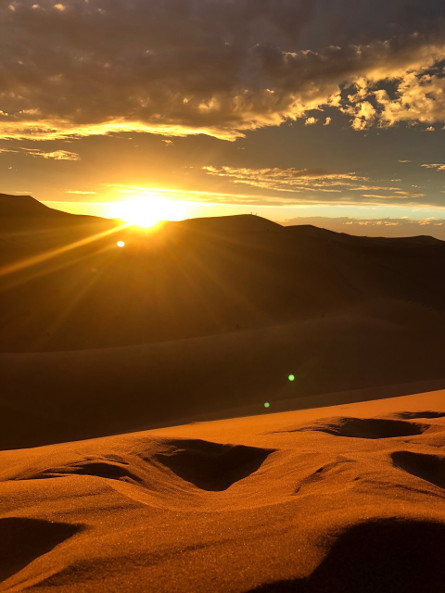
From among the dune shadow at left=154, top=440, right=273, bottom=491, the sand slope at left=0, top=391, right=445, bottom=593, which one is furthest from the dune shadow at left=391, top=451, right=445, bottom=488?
the dune shadow at left=154, top=440, right=273, bottom=491

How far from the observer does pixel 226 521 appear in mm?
2281

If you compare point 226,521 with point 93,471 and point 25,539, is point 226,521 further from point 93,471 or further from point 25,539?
point 93,471

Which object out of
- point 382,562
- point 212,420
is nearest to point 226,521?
point 382,562

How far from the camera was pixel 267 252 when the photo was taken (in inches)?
1211

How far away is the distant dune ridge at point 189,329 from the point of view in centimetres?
1045

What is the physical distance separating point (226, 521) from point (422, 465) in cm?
199

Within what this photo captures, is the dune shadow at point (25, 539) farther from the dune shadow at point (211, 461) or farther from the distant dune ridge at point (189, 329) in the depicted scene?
the distant dune ridge at point (189, 329)

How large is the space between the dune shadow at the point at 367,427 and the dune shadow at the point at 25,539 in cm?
332

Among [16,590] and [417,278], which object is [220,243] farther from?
[16,590]

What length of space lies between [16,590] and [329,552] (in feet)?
4.16

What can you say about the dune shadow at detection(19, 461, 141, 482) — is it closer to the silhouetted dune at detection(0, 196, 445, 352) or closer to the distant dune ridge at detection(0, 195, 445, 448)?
the distant dune ridge at detection(0, 195, 445, 448)

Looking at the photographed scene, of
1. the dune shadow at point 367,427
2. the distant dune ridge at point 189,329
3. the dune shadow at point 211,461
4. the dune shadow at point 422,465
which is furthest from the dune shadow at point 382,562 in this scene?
the distant dune ridge at point 189,329

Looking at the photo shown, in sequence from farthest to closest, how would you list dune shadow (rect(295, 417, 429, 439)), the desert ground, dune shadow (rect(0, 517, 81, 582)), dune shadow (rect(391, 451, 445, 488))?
1. dune shadow (rect(295, 417, 429, 439))
2. dune shadow (rect(391, 451, 445, 488))
3. dune shadow (rect(0, 517, 81, 582))
4. the desert ground

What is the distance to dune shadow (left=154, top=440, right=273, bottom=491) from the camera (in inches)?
142
